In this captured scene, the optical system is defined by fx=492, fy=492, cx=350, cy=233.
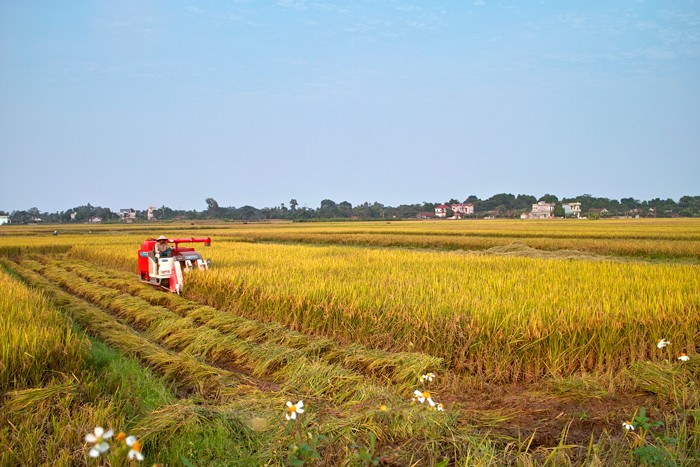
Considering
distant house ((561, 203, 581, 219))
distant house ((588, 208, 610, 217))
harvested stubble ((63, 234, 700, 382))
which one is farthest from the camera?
distant house ((561, 203, 581, 219))

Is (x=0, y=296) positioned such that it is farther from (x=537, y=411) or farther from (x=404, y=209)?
(x=404, y=209)

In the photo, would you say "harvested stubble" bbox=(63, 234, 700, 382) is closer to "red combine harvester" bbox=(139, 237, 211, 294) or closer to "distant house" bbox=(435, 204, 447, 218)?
"red combine harvester" bbox=(139, 237, 211, 294)

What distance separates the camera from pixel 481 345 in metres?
4.96

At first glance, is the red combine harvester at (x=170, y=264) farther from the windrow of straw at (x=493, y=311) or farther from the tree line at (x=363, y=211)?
the tree line at (x=363, y=211)

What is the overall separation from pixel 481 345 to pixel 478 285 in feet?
7.79

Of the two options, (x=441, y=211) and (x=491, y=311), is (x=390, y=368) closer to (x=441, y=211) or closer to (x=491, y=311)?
(x=491, y=311)

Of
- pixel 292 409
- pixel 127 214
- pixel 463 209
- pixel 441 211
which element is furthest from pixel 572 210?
pixel 292 409

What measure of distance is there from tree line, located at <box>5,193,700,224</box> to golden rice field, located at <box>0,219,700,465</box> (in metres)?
101

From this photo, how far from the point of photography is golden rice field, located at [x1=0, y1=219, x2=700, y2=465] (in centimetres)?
331

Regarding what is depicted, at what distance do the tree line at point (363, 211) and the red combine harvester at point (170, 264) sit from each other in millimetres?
96349

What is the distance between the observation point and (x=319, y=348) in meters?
5.65

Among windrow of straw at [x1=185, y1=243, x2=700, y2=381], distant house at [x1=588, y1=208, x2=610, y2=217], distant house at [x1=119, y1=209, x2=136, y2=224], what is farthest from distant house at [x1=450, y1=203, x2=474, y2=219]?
windrow of straw at [x1=185, y1=243, x2=700, y2=381]

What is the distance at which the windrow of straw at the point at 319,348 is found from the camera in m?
4.80

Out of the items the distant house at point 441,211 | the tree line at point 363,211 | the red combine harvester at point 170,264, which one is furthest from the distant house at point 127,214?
the red combine harvester at point 170,264
